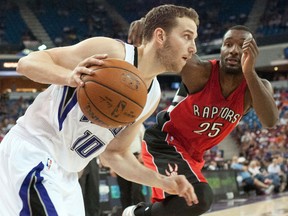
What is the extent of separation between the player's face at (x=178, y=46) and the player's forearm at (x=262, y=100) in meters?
0.89

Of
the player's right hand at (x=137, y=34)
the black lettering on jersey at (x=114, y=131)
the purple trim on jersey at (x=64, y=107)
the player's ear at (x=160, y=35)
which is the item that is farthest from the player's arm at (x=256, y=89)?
the purple trim on jersey at (x=64, y=107)

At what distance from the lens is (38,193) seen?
2459 mm

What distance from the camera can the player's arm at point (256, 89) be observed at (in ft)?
11.4

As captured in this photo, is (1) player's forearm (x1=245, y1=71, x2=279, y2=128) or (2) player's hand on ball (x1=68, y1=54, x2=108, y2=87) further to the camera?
(1) player's forearm (x1=245, y1=71, x2=279, y2=128)

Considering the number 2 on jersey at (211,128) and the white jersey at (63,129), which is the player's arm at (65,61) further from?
the number 2 on jersey at (211,128)

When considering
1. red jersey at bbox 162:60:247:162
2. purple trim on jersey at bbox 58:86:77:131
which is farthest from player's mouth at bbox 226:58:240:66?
purple trim on jersey at bbox 58:86:77:131

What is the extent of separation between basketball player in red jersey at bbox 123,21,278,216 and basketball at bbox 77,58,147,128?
55.4 inches

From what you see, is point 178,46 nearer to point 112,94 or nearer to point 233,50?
point 112,94

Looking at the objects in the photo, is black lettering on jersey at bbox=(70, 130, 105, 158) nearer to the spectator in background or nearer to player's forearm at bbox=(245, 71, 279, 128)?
player's forearm at bbox=(245, 71, 279, 128)

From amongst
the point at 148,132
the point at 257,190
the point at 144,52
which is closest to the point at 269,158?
the point at 257,190

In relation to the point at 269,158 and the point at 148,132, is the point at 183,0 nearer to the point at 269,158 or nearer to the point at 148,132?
the point at 269,158

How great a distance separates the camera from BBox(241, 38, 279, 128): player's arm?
3480 millimetres

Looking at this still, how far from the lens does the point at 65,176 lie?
2.75 m

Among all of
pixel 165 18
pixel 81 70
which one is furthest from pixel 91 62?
pixel 165 18
